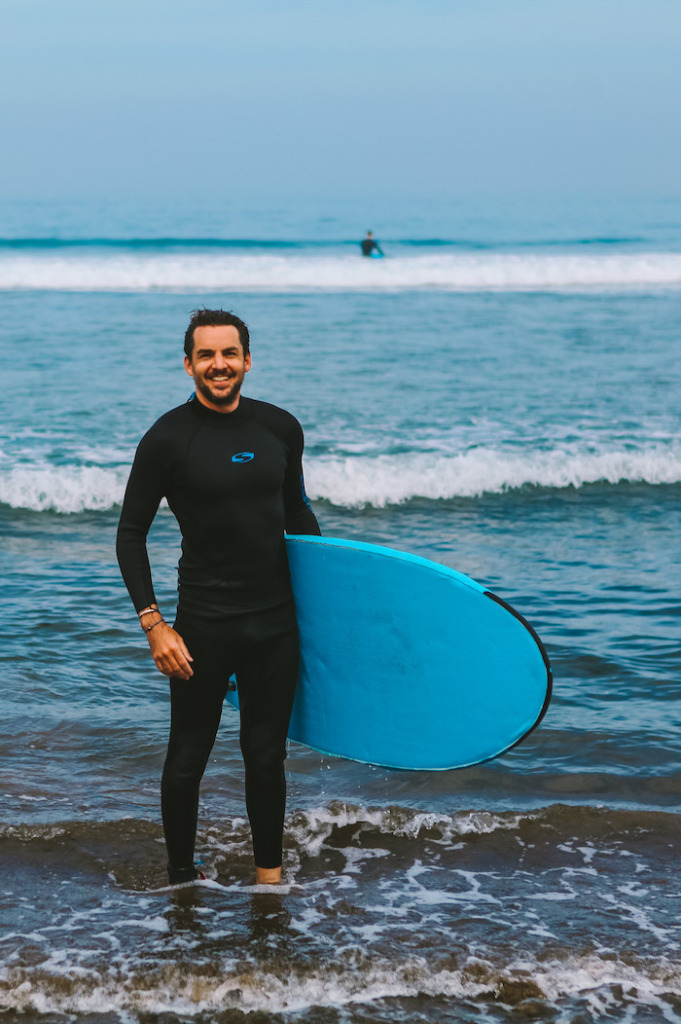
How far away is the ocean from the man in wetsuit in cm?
46

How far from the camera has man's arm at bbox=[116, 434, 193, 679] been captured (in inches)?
117

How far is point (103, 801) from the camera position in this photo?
4078mm

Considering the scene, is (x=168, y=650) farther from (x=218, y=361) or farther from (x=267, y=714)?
(x=218, y=361)

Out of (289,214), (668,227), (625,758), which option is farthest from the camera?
(289,214)

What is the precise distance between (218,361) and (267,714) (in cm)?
102

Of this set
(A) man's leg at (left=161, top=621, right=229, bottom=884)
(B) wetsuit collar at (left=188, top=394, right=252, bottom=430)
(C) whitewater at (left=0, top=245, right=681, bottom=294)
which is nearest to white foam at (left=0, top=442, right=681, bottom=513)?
(A) man's leg at (left=161, top=621, right=229, bottom=884)

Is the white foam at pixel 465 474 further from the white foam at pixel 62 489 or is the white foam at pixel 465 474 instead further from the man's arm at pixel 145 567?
the man's arm at pixel 145 567

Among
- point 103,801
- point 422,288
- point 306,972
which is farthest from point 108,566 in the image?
point 422,288

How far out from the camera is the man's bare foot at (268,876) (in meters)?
3.37

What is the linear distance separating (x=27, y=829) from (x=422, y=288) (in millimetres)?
25235

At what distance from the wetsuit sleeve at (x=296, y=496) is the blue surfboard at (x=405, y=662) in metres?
0.06

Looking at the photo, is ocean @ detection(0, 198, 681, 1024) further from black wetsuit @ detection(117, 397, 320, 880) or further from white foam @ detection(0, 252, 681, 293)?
white foam @ detection(0, 252, 681, 293)

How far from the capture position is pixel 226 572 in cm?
303

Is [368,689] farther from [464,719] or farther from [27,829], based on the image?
[27,829]
